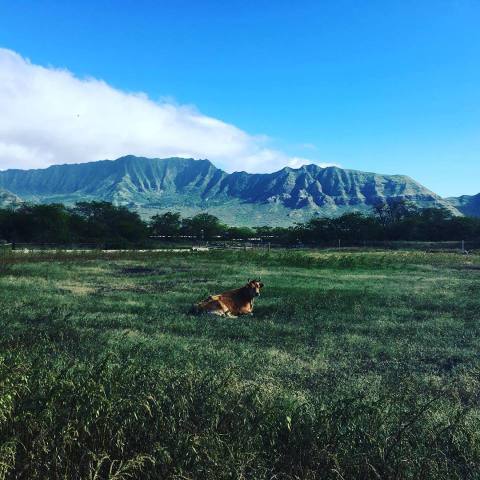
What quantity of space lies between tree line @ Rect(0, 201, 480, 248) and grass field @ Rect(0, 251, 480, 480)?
60904mm

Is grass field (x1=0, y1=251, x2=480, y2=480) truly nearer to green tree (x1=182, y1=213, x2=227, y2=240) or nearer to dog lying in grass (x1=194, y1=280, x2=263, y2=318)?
dog lying in grass (x1=194, y1=280, x2=263, y2=318)

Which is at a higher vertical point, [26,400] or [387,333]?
[26,400]

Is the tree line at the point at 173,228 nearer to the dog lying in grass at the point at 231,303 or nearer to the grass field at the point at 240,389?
the dog lying in grass at the point at 231,303

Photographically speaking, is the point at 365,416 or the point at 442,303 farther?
the point at 442,303

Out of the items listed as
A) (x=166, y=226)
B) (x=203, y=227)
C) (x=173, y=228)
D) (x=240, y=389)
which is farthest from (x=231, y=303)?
(x=203, y=227)

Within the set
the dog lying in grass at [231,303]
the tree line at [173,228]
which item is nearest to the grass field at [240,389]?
the dog lying in grass at [231,303]

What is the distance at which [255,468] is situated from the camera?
402 cm

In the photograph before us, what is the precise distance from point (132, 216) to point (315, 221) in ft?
151

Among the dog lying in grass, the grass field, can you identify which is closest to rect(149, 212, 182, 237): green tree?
the dog lying in grass

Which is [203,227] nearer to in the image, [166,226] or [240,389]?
[166,226]

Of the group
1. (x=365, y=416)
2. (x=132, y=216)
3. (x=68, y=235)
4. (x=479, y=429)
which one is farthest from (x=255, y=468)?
(x=132, y=216)

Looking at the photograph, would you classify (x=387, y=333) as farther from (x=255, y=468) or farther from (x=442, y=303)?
(x=255, y=468)

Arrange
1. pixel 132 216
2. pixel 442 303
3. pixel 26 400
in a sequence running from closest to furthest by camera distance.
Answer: pixel 26 400 < pixel 442 303 < pixel 132 216

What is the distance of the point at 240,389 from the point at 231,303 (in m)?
8.51
